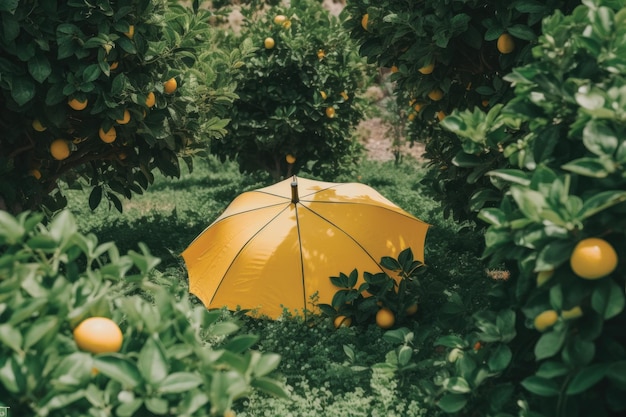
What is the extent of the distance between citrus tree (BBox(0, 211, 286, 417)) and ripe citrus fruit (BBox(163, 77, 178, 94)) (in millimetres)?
2422

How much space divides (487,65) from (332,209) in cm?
144

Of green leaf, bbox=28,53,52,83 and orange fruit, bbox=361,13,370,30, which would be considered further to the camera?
orange fruit, bbox=361,13,370,30

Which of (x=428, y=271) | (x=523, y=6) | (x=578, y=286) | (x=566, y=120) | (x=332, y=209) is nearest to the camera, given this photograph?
(x=578, y=286)

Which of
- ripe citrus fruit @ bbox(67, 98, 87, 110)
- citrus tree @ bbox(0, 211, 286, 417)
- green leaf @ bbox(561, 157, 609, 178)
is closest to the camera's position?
citrus tree @ bbox(0, 211, 286, 417)

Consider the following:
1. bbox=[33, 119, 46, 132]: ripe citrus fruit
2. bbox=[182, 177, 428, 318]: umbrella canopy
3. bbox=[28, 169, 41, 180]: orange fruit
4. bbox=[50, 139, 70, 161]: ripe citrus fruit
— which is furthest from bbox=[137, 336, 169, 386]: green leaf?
bbox=[28, 169, 41, 180]: orange fruit

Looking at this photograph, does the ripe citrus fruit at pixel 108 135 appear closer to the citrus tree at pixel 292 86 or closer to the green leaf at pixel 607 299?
the green leaf at pixel 607 299

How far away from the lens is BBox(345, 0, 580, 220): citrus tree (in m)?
3.27

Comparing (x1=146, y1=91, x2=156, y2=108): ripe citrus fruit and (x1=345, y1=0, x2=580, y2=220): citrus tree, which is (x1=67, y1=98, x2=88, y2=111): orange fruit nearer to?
(x1=146, y1=91, x2=156, y2=108): ripe citrus fruit

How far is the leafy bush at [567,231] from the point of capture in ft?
6.14

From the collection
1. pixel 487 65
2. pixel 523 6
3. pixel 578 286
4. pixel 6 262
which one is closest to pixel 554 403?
pixel 578 286

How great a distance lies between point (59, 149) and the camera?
4238 millimetres

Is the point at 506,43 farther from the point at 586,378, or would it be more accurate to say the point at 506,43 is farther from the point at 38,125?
the point at 38,125

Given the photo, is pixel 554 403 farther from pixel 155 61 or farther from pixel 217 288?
pixel 155 61

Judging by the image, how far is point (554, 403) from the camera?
6.82ft
